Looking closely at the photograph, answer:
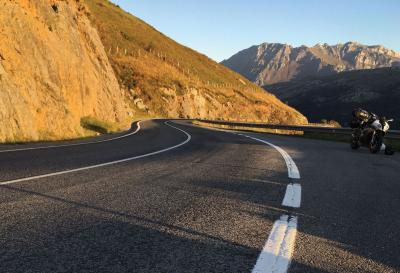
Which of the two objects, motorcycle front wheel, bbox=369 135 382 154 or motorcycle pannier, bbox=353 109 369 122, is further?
motorcycle pannier, bbox=353 109 369 122

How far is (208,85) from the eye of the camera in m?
113

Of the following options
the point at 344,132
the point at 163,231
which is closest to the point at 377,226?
the point at 163,231

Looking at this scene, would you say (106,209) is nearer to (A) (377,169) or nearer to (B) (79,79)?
(A) (377,169)

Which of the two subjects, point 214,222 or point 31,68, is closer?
point 214,222

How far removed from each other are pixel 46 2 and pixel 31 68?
28.6 feet

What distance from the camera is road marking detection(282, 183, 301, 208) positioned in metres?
5.66

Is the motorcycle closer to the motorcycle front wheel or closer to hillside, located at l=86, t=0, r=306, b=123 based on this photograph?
the motorcycle front wheel

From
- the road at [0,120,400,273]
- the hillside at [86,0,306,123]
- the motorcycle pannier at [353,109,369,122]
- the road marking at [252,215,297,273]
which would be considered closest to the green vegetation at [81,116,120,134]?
the motorcycle pannier at [353,109,369,122]

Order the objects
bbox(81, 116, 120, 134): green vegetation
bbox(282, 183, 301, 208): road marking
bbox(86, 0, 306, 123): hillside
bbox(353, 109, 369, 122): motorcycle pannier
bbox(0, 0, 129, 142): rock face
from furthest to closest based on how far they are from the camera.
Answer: bbox(86, 0, 306, 123): hillside
bbox(81, 116, 120, 134): green vegetation
bbox(0, 0, 129, 142): rock face
bbox(353, 109, 369, 122): motorcycle pannier
bbox(282, 183, 301, 208): road marking

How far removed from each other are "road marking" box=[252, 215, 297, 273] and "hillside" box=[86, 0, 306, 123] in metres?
71.5

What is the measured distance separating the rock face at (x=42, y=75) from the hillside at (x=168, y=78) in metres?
45.2

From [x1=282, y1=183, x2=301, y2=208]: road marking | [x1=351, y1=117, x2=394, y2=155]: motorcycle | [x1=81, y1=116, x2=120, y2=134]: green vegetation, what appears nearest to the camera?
[x1=282, y1=183, x2=301, y2=208]: road marking

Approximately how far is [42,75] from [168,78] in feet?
251

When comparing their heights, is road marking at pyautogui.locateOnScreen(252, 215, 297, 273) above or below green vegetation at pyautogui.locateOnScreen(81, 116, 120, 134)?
above
